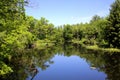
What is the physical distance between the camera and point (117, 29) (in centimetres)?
7069

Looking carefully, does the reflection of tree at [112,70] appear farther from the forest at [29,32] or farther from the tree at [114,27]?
the tree at [114,27]

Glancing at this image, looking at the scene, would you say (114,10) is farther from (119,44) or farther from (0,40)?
(0,40)

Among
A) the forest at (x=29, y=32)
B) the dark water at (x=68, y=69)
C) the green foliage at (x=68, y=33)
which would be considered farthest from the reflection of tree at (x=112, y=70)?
the green foliage at (x=68, y=33)

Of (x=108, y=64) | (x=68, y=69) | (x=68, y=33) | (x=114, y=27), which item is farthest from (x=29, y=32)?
(x=68, y=33)

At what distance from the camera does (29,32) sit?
5662 centimetres

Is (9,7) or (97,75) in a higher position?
Answer: (9,7)

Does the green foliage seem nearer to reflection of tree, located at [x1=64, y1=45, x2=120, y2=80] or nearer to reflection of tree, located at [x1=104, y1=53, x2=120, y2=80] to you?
reflection of tree, located at [x1=64, y1=45, x2=120, y2=80]

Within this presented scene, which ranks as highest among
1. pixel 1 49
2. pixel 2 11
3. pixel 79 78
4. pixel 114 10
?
pixel 114 10

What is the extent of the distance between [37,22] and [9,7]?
108361mm

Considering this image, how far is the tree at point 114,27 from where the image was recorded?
70.2m

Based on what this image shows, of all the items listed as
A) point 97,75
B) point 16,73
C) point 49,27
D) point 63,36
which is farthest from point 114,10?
point 63,36

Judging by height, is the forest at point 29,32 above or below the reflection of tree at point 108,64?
above

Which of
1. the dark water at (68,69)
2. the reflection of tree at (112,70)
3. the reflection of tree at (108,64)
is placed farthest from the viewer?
the dark water at (68,69)

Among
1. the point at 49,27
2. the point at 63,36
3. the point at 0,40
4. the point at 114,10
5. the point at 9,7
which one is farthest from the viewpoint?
the point at 63,36
